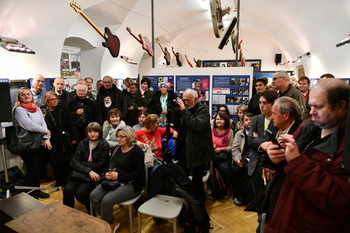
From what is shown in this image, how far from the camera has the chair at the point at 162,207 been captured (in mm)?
2143

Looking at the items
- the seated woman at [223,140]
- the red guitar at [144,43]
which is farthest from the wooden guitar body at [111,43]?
the seated woman at [223,140]

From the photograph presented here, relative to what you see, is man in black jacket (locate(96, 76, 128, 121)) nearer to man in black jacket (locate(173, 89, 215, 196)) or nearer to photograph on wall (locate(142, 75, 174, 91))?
photograph on wall (locate(142, 75, 174, 91))

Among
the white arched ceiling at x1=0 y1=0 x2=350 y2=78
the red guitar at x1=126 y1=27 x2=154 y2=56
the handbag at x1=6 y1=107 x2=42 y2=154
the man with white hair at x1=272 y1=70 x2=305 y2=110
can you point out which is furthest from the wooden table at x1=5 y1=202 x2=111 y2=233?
the white arched ceiling at x1=0 y1=0 x2=350 y2=78

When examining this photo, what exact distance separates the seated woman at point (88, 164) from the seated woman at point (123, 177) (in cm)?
19

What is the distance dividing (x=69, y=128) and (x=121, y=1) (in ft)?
15.6

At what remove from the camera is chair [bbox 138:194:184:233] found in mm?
2143

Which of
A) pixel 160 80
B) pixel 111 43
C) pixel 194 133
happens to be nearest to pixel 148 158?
pixel 194 133

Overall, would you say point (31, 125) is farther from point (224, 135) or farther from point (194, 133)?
point (224, 135)

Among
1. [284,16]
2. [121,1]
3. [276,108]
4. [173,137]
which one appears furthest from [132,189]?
[284,16]

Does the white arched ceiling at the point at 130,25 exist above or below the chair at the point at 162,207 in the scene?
above

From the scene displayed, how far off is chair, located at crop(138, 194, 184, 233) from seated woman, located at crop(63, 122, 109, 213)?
0.75 meters

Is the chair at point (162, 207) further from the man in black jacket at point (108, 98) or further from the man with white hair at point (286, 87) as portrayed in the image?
the man in black jacket at point (108, 98)

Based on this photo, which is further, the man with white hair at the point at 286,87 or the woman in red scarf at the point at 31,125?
the woman in red scarf at the point at 31,125

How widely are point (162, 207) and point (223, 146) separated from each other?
5.02 ft
